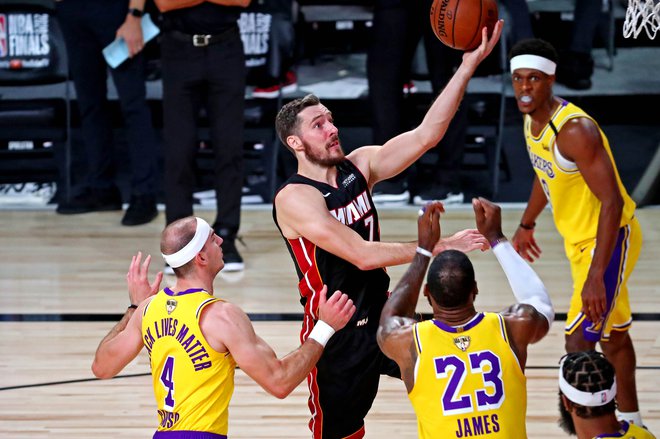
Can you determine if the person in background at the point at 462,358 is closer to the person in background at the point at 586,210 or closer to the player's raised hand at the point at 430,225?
the player's raised hand at the point at 430,225

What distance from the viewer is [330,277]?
194 inches

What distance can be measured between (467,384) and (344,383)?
1207 mm

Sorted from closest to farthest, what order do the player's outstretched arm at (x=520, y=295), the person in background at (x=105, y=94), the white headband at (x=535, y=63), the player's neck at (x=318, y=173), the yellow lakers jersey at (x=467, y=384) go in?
the yellow lakers jersey at (x=467, y=384), the player's outstretched arm at (x=520, y=295), the player's neck at (x=318, y=173), the white headband at (x=535, y=63), the person in background at (x=105, y=94)

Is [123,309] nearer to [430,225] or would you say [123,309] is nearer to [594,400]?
[430,225]

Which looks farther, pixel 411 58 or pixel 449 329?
pixel 411 58

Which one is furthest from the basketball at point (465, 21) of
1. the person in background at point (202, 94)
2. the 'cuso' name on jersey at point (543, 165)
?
the person in background at point (202, 94)

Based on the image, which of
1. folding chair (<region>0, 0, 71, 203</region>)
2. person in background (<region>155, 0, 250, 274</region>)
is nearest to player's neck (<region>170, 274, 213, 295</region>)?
person in background (<region>155, 0, 250, 274</region>)

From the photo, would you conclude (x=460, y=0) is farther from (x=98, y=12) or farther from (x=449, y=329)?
(x=98, y=12)

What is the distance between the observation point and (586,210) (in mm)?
5445

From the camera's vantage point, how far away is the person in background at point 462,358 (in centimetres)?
371

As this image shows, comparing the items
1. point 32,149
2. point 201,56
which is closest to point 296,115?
point 201,56

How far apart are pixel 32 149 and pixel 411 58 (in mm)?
3670

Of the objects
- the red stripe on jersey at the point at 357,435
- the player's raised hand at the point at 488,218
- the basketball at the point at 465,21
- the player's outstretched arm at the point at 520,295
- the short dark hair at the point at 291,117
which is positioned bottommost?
the red stripe on jersey at the point at 357,435

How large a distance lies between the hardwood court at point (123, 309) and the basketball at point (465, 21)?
198 centimetres
